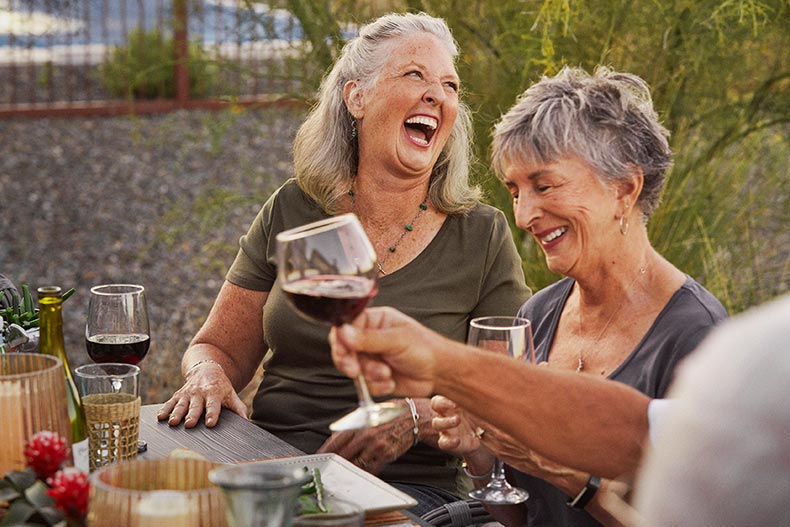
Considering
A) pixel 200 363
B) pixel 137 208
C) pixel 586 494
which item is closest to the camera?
pixel 586 494

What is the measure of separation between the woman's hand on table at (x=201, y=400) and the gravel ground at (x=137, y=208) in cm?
221

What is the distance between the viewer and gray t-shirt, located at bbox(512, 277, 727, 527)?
215 cm

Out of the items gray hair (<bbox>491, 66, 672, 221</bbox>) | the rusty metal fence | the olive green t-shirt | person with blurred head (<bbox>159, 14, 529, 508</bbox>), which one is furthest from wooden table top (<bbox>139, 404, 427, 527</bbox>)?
the rusty metal fence

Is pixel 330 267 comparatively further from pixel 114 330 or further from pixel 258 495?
pixel 114 330

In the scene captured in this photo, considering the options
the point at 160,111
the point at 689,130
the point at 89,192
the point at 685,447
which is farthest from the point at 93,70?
the point at 685,447

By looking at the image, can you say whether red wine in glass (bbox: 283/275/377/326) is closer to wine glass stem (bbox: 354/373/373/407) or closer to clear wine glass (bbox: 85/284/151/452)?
wine glass stem (bbox: 354/373/373/407)

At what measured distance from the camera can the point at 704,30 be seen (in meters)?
4.12

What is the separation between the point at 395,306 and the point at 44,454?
4.61 feet

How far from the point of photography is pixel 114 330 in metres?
2.31

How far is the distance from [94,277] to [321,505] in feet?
18.4

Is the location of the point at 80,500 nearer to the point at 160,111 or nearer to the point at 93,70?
the point at 160,111

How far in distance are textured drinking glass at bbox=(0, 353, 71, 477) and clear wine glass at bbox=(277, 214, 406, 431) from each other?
1.28 feet

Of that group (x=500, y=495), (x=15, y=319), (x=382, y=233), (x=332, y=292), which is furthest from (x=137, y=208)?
(x=332, y=292)

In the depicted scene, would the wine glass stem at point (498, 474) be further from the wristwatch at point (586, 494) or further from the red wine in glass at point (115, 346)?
the red wine in glass at point (115, 346)
